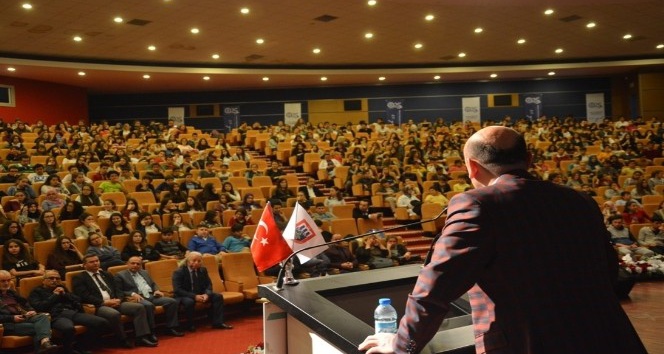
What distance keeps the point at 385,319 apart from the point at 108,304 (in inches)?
189

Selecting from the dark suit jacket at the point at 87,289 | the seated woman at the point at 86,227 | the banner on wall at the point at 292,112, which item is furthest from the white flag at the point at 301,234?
the banner on wall at the point at 292,112

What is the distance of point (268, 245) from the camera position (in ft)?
7.68

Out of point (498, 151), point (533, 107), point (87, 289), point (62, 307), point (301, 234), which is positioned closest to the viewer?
point (498, 151)

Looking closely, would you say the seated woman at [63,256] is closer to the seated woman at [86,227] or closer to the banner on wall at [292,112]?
the seated woman at [86,227]

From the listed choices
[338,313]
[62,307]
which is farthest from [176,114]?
[338,313]

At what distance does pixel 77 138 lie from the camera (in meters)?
12.3

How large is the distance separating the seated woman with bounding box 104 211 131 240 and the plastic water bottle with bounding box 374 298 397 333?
21.3 feet

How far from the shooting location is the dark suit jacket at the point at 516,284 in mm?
1210

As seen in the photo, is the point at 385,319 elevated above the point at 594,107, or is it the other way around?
the point at 594,107

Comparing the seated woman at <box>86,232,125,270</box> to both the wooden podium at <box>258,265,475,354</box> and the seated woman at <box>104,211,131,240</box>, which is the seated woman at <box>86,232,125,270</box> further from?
the wooden podium at <box>258,265,475,354</box>

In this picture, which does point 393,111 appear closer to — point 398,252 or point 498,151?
point 398,252

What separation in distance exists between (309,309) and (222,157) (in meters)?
11.7

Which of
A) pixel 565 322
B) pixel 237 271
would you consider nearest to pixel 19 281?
pixel 237 271

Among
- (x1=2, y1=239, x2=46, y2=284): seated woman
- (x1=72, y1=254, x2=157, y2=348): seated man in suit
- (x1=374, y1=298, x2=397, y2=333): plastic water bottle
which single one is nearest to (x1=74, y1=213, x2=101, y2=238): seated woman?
(x1=2, y1=239, x2=46, y2=284): seated woman
